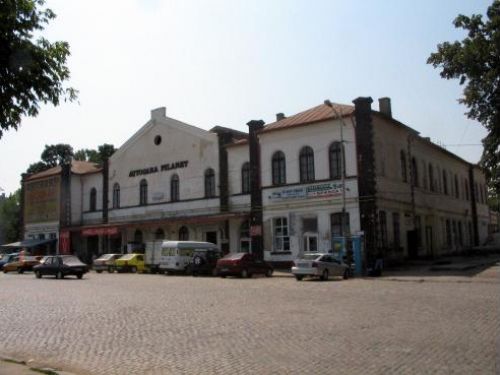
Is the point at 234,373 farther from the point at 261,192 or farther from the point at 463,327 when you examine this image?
the point at 261,192

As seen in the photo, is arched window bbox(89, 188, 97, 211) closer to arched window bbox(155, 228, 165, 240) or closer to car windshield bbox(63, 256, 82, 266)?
arched window bbox(155, 228, 165, 240)

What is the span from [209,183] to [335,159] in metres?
12.2

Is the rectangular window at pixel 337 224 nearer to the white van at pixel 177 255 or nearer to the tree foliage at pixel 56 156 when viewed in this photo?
the white van at pixel 177 255

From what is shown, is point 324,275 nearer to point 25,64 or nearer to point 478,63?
point 478,63

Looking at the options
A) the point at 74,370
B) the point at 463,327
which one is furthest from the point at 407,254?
the point at 74,370

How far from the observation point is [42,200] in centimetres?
5956

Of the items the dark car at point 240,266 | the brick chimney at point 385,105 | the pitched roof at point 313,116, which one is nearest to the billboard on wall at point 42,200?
the pitched roof at point 313,116

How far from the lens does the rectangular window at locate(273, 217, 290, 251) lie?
37.8 meters

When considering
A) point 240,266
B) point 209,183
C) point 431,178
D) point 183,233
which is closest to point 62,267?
point 240,266

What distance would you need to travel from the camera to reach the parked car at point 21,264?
144 ft

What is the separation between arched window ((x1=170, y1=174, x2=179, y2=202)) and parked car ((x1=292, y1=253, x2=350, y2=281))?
20.0 metres

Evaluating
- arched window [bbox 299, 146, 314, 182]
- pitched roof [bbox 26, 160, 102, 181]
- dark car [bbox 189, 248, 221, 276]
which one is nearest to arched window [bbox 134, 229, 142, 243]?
pitched roof [bbox 26, 160, 102, 181]

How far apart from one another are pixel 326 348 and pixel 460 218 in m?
47.0

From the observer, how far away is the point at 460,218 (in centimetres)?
5262
